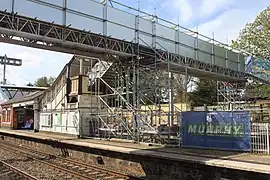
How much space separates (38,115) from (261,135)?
21.1 m

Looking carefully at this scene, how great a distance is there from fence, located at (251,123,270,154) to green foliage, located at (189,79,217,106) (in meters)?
29.3

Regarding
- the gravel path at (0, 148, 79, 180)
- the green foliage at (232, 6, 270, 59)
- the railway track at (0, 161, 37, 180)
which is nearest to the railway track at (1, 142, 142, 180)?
the gravel path at (0, 148, 79, 180)

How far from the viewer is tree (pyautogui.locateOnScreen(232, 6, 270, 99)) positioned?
21122 mm

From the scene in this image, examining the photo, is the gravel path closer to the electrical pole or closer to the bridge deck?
the bridge deck

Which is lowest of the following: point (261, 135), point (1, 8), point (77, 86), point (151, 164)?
point (151, 164)

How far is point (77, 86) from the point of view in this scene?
21828 mm

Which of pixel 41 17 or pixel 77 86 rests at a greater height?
pixel 41 17

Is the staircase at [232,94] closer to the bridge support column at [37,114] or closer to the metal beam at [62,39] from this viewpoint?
the metal beam at [62,39]

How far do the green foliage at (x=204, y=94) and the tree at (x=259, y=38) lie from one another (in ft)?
60.6

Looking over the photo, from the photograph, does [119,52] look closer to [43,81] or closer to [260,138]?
[260,138]

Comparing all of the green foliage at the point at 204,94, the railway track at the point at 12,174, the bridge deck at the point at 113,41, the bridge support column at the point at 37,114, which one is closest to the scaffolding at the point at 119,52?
the bridge deck at the point at 113,41

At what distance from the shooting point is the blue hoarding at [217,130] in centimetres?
1191

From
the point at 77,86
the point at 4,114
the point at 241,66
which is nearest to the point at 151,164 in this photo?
the point at 77,86

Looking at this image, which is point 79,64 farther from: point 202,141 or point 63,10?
point 202,141
